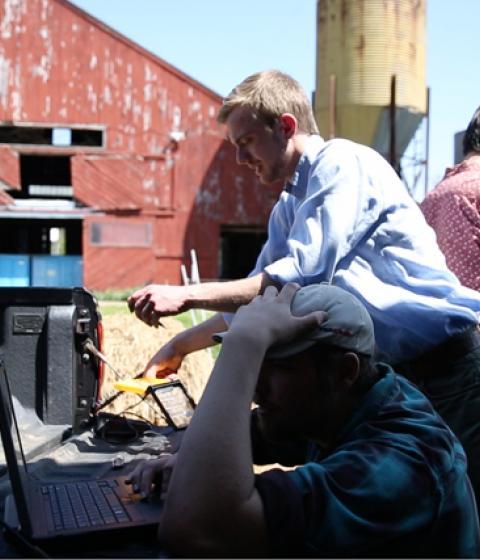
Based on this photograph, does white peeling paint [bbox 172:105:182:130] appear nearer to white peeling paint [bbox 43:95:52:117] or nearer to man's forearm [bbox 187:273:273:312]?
white peeling paint [bbox 43:95:52:117]

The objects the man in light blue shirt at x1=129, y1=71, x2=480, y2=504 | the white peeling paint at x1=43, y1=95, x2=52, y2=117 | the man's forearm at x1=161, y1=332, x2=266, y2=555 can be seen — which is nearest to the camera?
the man's forearm at x1=161, y1=332, x2=266, y2=555

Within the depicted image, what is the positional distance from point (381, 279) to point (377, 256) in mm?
79

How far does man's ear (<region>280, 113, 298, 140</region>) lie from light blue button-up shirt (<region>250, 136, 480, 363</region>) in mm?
190

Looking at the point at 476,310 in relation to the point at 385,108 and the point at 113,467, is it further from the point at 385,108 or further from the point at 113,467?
the point at 385,108

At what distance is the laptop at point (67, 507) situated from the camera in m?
1.66

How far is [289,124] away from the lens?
2693mm

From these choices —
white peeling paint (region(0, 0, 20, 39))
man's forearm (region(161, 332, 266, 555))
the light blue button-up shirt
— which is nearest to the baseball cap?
man's forearm (region(161, 332, 266, 555))

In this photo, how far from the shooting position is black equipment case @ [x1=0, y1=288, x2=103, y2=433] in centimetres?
346

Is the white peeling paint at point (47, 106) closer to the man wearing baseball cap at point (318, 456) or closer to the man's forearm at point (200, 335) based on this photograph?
the man's forearm at point (200, 335)

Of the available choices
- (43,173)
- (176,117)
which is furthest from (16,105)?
(43,173)

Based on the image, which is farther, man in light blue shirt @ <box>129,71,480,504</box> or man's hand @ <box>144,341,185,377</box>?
man's hand @ <box>144,341,185,377</box>

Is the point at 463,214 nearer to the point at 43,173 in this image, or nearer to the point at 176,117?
the point at 176,117

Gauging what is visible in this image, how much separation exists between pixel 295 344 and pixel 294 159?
1419 mm

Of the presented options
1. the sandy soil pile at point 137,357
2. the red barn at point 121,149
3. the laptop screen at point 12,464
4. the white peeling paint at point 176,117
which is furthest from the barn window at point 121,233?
the laptop screen at point 12,464
